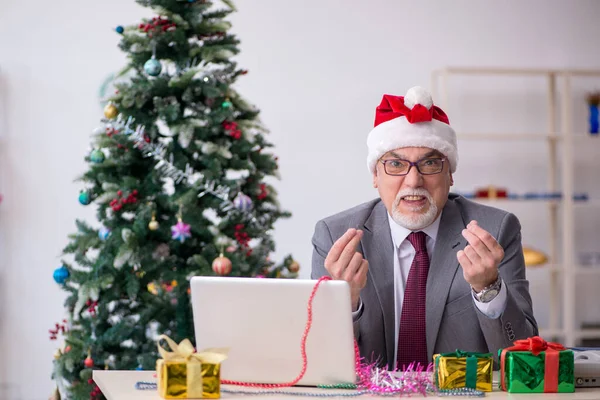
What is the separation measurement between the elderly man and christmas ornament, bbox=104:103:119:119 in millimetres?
1028

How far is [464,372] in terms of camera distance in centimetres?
171

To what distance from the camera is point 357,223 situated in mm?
2555

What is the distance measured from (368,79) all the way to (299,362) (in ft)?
13.4

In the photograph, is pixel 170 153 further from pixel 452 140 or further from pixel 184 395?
pixel 184 395

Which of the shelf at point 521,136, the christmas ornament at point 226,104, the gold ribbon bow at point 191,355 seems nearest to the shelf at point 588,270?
Answer: the shelf at point 521,136

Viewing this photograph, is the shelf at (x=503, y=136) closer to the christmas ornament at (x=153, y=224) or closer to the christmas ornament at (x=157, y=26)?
the christmas ornament at (x=157, y=26)

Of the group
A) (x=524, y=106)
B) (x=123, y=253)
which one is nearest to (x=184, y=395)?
(x=123, y=253)

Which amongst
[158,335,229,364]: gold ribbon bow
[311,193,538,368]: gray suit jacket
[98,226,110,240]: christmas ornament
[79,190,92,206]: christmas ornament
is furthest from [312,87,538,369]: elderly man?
[79,190,92,206]: christmas ornament

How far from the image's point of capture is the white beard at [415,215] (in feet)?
7.88

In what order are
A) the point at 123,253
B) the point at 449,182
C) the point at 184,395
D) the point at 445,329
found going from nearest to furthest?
the point at 184,395 < the point at 445,329 < the point at 449,182 < the point at 123,253

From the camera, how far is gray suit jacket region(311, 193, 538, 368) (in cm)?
230

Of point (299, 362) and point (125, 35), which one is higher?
point (125, 35)

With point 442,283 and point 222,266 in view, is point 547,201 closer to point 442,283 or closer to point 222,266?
point 222,266

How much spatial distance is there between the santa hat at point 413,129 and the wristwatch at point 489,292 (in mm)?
530
